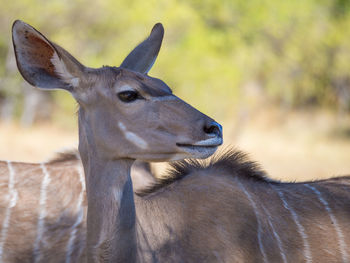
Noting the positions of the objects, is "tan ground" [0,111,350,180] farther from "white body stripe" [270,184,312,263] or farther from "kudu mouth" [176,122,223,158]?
"kudu mouth" [176,122,223,158]

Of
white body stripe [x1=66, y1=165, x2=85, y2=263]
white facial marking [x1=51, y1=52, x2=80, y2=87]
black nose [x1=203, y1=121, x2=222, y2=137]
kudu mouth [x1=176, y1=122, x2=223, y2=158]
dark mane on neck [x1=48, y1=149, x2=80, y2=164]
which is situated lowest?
white body stripe [x1=66, y1=165, x2=85, y2=263]

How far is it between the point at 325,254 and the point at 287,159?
358 inches

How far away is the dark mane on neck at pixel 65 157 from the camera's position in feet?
A: 12.5

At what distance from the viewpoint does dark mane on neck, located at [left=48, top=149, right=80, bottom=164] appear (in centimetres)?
381

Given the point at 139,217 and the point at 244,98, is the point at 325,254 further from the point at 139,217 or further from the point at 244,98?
the point at 244,98

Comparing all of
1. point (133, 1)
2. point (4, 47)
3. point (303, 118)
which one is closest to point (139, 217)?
point (133, 1)

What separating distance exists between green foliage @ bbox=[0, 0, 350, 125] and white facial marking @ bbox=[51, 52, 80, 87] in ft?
35.2

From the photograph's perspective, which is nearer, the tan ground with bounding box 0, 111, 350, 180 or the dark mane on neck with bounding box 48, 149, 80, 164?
the dark mane on neck with bounding box 48, 149, 80, 164

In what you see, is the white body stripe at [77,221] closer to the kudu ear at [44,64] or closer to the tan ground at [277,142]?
the tan ground at [277,142]

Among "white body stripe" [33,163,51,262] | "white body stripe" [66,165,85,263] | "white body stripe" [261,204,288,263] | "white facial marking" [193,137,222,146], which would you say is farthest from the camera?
"white body stripe" [33,163,51,262]

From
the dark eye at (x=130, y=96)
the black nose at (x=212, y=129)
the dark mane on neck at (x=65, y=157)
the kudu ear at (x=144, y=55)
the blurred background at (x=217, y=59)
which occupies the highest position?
the blurred background at (x=217, y=59)

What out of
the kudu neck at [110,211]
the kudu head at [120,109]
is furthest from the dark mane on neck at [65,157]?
the kudu neck at [110,211]

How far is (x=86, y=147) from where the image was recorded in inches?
96.7

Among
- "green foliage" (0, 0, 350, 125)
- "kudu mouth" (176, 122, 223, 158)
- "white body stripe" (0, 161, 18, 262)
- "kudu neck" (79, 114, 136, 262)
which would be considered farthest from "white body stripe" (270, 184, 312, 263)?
"green foliage" (0, 0, 350, 125)
